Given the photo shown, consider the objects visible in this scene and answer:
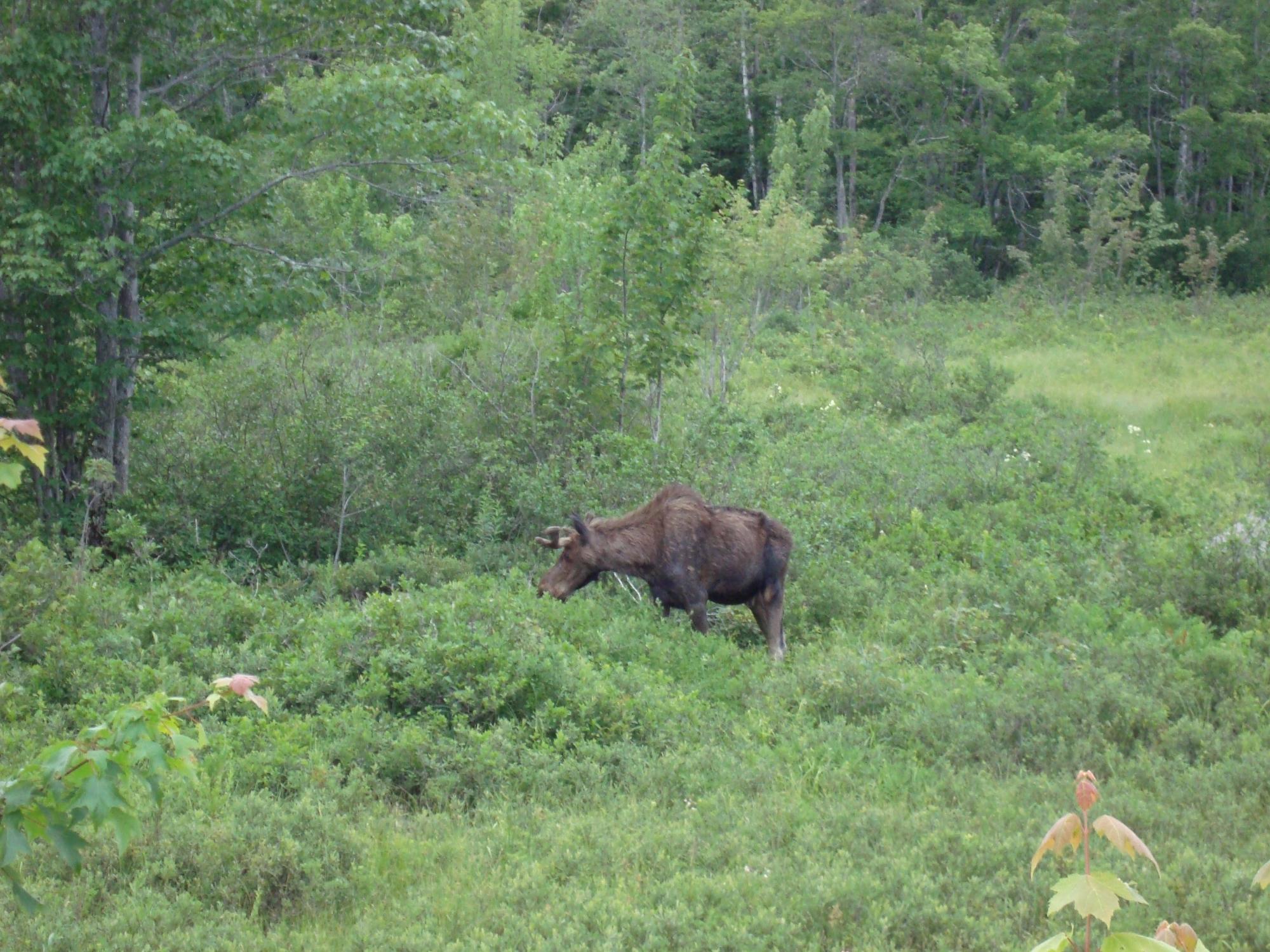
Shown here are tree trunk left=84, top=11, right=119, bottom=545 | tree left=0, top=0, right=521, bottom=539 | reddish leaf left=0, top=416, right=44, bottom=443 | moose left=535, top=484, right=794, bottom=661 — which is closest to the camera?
reddish leaf left=0, top=416, right=44, bottom=443

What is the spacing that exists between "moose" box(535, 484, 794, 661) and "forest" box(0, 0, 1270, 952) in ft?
1.06

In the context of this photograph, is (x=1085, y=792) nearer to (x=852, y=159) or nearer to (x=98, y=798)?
(x=98, y=798)

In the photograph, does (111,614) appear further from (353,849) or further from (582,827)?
(582,827)

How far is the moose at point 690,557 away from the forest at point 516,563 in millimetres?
323

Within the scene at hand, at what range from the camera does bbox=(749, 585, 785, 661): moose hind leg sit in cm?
990

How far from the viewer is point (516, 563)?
452 inches

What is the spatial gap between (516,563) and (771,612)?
2668 mm

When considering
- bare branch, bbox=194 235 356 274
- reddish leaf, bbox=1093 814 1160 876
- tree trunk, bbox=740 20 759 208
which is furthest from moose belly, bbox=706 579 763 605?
tree trunk, bbox=740 20 759 208

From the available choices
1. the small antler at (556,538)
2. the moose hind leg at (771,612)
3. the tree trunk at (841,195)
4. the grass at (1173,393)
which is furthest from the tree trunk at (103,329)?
the tree trunk at (841,195)

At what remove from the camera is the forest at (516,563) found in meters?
5.73

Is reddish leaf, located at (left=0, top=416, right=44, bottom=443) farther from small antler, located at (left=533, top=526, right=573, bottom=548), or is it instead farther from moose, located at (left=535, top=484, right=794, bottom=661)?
small antler, located at (left=533, top=526, right=573, bottom=548)

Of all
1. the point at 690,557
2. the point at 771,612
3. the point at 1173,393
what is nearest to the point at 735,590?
the point at 771,612

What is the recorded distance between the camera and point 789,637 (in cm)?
1026

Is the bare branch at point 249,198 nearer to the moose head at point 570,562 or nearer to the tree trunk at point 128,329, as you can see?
the tree trunk at point 128,329
